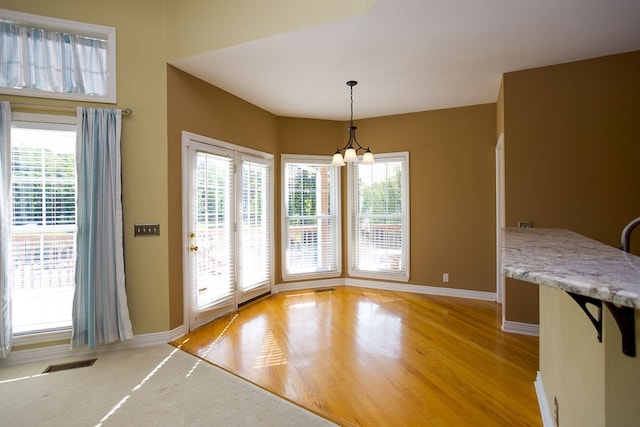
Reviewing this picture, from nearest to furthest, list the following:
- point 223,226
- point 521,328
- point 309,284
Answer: point 521,328 < point 223,226 < point 309,284

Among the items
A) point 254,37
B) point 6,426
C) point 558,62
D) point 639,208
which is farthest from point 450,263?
point 6,426

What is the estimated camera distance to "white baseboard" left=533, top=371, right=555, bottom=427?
1938 millimetres

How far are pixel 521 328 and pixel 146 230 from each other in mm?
3979

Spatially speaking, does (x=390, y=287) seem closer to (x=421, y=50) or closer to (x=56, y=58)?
(x=421, y=50)

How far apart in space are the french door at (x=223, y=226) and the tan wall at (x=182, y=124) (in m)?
0.09

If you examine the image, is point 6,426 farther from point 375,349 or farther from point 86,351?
point 375,349

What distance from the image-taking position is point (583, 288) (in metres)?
0.70

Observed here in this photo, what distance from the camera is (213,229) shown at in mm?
3914

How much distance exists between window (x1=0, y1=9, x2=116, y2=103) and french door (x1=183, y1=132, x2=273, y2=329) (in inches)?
36.6

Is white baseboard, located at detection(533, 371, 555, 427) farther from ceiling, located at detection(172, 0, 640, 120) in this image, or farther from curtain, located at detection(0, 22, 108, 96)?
curtain, located at detection(0, 22, 108, 96)

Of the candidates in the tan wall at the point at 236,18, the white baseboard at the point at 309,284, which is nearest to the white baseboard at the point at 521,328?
the white baseboard at the point at 309,284

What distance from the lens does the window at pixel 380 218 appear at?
520 cm

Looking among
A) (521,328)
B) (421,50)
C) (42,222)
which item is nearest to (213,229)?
(42,222)

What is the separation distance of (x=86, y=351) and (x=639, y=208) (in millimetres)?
5326
